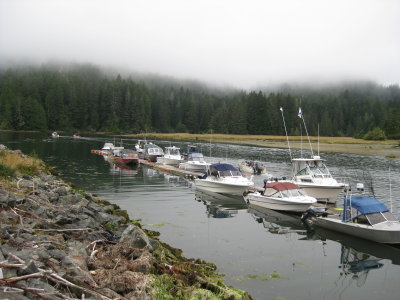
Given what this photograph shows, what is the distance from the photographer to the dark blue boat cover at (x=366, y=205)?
21.8 meters

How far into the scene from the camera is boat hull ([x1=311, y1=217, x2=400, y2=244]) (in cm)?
2027

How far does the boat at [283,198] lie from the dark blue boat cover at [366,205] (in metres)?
4.82

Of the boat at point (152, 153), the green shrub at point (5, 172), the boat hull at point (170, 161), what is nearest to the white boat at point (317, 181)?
the green shrub at point (5, 172)

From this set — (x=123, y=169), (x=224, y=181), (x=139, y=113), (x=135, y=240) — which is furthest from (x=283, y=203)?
(x=139, y=113)

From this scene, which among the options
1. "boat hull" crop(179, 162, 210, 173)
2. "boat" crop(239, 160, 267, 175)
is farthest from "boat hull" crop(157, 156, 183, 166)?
"boat" crop(239, 160, 267, 175)

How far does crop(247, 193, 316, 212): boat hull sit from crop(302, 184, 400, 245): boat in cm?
299

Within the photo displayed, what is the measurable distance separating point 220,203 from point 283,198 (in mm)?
6310

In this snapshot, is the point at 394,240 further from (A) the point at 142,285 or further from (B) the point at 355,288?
(A) the point at 142,285

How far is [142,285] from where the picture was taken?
10.2 m

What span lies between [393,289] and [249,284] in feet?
20.5

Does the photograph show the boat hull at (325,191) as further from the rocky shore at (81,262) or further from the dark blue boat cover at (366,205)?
the rocky shore at (81,262)

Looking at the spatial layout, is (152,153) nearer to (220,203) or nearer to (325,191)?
(220,203)

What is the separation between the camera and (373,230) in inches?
819

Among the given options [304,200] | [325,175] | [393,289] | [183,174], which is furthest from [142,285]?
[183,174]
